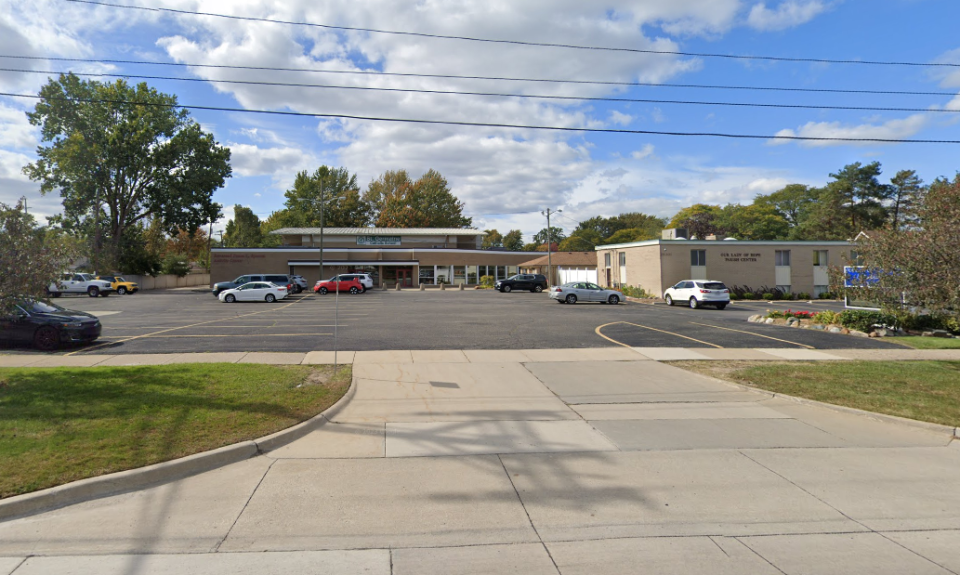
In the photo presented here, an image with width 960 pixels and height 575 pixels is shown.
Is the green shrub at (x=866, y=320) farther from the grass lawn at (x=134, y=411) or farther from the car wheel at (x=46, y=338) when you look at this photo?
the car wheel at (x=46, y=338)

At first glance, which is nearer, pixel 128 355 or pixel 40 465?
pixel 40 465

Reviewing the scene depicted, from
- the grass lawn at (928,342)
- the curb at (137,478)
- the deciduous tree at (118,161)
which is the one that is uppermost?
the deciduous tree at (118,161)

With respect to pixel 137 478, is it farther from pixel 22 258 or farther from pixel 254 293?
pixel 254 293

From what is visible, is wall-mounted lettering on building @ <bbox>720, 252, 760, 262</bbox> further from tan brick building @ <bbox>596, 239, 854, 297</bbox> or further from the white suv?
the white suv

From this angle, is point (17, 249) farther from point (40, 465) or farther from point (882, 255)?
point (882, 255)

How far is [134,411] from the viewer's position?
7.63 m

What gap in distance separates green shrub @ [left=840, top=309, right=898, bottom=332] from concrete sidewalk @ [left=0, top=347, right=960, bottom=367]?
12.6ft

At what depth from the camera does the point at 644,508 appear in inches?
203

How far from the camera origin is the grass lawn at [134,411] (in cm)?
586

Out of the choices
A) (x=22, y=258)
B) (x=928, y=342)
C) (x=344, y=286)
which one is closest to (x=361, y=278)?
(x=344, y=286)

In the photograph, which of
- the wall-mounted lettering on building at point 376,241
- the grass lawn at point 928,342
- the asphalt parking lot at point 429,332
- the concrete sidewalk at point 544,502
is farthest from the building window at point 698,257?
the wall-mounted lettering on building at point 376,241

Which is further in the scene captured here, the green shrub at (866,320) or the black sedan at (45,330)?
the green shrub at (866,320)

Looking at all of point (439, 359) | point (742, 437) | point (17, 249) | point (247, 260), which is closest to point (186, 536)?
point (742, 437)

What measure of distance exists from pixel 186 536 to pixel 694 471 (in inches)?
203
